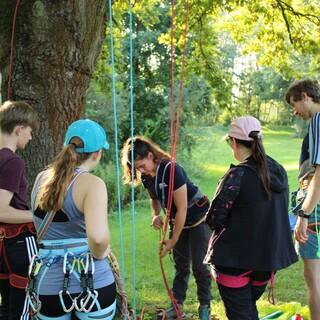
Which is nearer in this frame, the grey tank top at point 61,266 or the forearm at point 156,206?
the grey tank top at point 61,266

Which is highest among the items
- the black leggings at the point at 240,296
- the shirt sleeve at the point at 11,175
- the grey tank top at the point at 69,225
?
the shirt sleeve at the point at 11,175

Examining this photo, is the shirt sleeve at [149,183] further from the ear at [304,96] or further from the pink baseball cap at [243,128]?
the ear at [304,96]

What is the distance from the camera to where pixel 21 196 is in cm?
311

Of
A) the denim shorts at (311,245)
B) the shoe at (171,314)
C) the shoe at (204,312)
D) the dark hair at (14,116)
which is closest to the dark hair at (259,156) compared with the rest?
the denim shorts at (311,245)

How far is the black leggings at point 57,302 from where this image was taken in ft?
7.86

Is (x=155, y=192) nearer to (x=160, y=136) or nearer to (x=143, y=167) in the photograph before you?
(x=143, y=167)

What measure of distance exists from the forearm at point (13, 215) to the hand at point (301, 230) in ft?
5.63

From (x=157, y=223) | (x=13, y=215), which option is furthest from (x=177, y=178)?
(x=13, y=215)

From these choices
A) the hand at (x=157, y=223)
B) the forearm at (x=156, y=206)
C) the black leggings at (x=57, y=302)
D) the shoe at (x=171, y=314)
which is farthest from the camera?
the shoe at (x=171, y=314)

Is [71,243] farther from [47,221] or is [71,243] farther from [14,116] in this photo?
[14,116]

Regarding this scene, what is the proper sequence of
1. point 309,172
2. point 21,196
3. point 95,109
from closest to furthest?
point 21,196, point 309,172, point 95,109

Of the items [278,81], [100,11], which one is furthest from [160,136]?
[278,81]

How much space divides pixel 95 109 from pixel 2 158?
1185 cm

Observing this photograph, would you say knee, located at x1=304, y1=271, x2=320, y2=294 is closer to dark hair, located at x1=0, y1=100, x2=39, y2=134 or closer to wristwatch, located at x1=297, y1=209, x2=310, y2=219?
wristwatch, located at x1=297, y1=209, x2=310, y2=219
